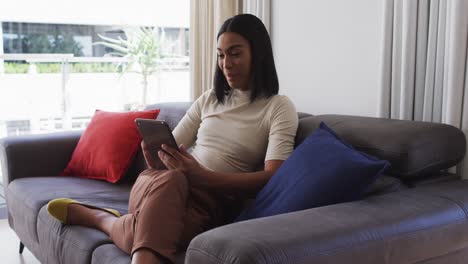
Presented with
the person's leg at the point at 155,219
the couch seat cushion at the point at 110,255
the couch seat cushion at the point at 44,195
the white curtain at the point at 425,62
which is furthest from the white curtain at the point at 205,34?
the couch seat cushion at the point at 110,255

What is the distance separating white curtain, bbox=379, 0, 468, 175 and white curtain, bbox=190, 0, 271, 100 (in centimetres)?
124

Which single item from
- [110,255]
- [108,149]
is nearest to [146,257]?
[110,255]

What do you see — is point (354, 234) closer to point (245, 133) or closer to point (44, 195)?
point (245, 133)

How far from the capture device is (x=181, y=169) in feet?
5.95

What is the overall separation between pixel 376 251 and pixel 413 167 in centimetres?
47

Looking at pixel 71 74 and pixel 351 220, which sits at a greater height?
pixel 71 74

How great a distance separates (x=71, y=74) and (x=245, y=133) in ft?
8.64

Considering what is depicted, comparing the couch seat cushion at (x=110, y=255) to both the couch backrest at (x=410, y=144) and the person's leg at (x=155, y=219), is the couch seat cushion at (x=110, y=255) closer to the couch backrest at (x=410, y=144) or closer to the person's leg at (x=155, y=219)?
the person's leg at (x=155, y=219)

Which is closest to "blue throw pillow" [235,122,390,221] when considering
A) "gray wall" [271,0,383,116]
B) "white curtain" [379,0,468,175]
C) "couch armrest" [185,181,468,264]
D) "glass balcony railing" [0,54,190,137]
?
"couch armrest" [185,181,468,264]

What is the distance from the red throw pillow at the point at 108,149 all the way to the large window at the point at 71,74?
1454mm

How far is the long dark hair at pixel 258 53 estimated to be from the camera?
2.04 metres

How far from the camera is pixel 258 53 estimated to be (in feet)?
6.71

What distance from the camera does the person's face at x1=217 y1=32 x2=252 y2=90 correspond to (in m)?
2.03

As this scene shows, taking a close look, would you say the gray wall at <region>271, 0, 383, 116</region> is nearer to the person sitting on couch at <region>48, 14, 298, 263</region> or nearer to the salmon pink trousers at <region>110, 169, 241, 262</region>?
the person sitting on couch at <region>48, 14, 298, 263</region>
